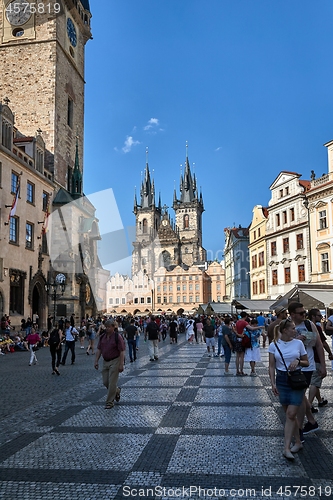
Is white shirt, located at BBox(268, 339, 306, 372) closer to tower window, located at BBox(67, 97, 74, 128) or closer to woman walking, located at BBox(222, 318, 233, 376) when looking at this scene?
woman walking, located at BBox(222, 318, 233, 376)

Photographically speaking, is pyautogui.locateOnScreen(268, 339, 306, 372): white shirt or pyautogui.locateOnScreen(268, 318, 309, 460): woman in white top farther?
pyautogui.locateOnScreen(268, 339, 306, 372): white shirt

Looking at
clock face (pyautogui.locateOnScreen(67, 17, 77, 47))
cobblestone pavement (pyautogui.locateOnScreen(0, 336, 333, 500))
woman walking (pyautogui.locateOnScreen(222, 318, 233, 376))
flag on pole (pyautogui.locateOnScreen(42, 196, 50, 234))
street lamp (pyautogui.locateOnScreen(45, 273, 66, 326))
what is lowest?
cobblestone pavement (pyautogui.locateOnScreen(0, 336, 333, 500))

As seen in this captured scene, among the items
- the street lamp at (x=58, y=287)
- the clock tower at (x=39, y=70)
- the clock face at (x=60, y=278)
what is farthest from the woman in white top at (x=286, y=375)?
the clock tower at (x=39, y=70)

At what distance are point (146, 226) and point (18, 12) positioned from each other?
112759 mm

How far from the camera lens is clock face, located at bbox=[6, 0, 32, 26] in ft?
122

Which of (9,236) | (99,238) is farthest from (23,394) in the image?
(99,238)

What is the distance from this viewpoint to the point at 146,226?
150 metres

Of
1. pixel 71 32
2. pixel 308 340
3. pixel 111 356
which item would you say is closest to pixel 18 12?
pixel 71 32

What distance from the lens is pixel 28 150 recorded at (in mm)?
31859

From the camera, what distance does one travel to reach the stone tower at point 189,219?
141 metres

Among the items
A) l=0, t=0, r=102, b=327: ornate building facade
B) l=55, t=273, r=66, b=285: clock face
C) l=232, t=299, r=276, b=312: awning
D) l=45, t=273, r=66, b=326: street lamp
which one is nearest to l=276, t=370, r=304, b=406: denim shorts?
l=232, t=299, r=276, b=312: awning

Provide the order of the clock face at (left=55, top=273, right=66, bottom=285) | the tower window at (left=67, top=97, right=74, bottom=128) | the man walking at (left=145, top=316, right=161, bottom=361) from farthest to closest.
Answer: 1. the tower window at (left=67, top=97, right=74, bottom=128)
2. the clock face at (left=55, top=273, right=66, bottom=285)
3. the man walking at (left=145, top=316, right=161, bottom=361)

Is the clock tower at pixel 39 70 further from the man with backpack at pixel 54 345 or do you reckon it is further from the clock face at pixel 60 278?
the man with backpack at pixel 54 345

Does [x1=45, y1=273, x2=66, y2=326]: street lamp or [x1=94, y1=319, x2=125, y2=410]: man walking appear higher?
[x1=45, y1=273, x2=66, y2=326]: street lamp
